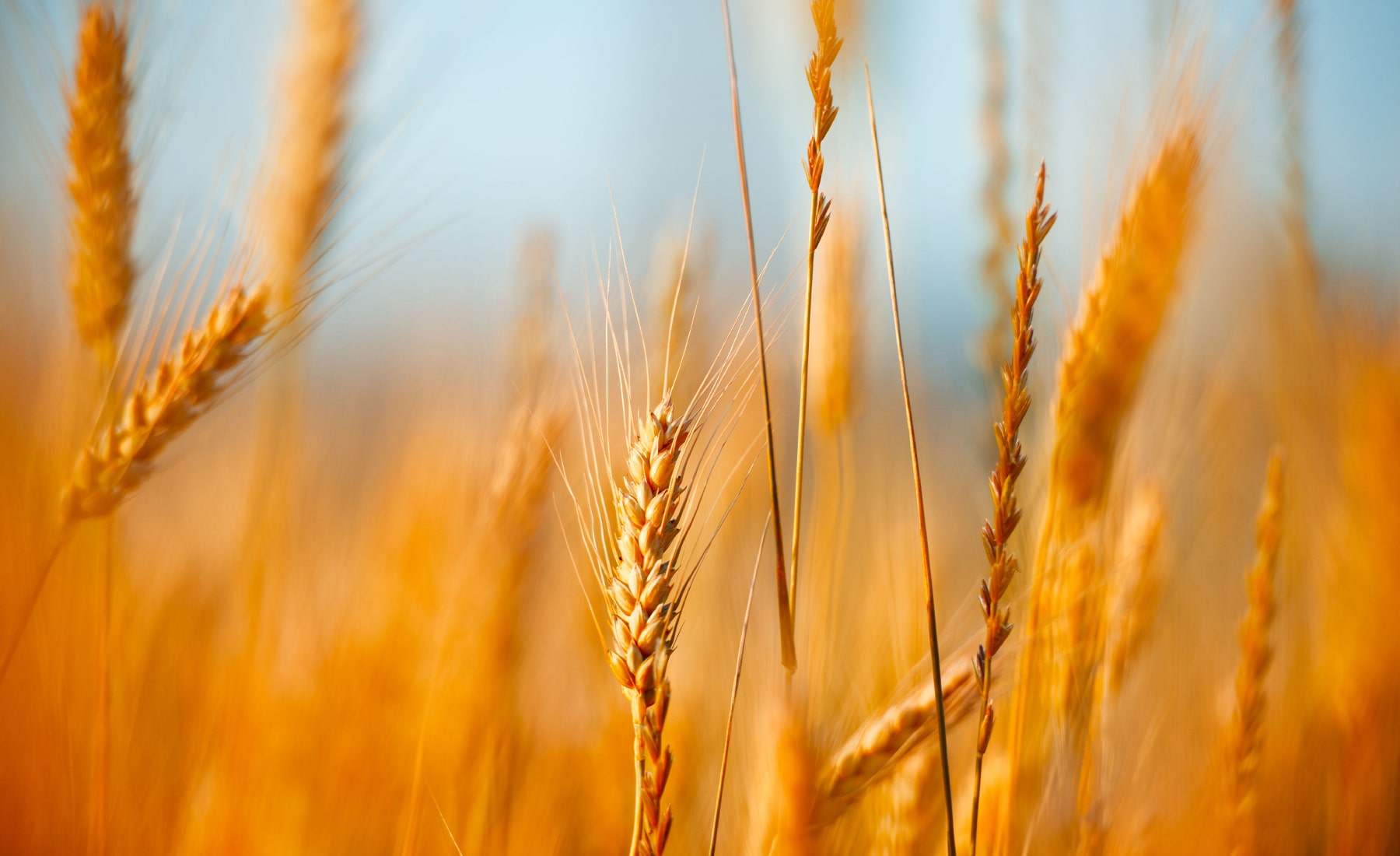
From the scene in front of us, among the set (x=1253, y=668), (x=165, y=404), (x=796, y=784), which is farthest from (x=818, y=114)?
(x=1253, y=668)

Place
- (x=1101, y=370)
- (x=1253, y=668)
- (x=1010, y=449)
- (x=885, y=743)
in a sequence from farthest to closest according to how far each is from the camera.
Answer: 1. (x=1253, y=668)
2. (x=1101, y=370)
3. (x=885, y=743)
4. (x=1010, y=449)

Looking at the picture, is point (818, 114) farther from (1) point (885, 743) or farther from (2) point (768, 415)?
(1) point (885, 743)

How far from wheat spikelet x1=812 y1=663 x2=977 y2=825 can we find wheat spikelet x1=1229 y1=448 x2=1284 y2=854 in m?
0.55

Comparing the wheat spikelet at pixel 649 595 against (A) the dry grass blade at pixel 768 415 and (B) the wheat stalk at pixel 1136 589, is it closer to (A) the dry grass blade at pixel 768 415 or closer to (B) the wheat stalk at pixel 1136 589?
(A) the dry grass blade at pixel 768 415

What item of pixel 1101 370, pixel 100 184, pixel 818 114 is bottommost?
pixel 1101 370

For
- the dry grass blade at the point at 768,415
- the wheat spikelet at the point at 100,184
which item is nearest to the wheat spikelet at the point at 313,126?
the wheat spikelet at the point at 100,184

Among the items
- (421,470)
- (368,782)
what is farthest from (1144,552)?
(421,470)

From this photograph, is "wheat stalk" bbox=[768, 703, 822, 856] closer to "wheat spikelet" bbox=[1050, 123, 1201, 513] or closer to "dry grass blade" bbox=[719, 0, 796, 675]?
"dry grass blade" bbox=[719, 0, 796, 675]

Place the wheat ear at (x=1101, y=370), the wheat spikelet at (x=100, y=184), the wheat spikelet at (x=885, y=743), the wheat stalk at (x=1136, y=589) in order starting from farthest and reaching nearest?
the wheat stalk at (x=1136, y=589), the wheat spikelet at (x=100, y=184), the wheat ear at (x=1101, y=370), the wheat spikelet at (x=885, y=743)

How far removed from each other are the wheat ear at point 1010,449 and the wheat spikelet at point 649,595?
29 centimetres

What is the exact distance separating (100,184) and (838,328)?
5.07 feet

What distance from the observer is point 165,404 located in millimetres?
934

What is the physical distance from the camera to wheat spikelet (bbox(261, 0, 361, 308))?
57.9 inches

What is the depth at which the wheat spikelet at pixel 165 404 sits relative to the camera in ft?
2.91
